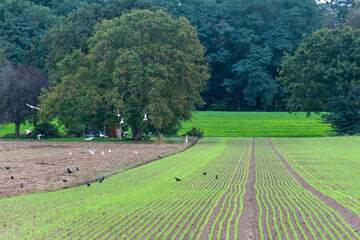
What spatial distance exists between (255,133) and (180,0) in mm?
42676

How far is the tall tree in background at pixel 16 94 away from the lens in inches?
1631

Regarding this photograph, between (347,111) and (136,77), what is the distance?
973 inches

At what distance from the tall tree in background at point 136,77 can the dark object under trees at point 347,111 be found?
683 inches

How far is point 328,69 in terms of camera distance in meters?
47.2

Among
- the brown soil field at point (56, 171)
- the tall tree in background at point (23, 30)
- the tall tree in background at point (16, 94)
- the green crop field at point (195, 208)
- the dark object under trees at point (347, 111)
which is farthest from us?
the tall tree in background at point (23, 30)

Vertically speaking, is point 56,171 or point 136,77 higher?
point 136,77

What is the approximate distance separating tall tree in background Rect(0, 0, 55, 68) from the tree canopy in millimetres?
37951

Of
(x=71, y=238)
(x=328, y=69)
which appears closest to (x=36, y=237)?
(x=71, y=238)

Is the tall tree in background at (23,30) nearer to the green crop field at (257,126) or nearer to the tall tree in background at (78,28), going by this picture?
the tall tree in background at (78,28)

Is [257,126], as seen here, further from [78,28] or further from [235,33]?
[235,33]

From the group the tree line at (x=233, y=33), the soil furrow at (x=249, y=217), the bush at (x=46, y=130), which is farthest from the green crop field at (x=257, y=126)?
the soil furrow at (x=249, y=217)

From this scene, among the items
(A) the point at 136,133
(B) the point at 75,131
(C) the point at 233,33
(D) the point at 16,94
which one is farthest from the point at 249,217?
(C) the point at 233,33

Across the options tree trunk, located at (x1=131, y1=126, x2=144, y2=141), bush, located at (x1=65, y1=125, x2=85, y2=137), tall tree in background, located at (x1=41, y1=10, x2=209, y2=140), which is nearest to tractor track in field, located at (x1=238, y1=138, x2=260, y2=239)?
tall tree in background, located at (x1=41, y1=10, x2=209, y2=140)

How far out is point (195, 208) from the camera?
35.5 feet
